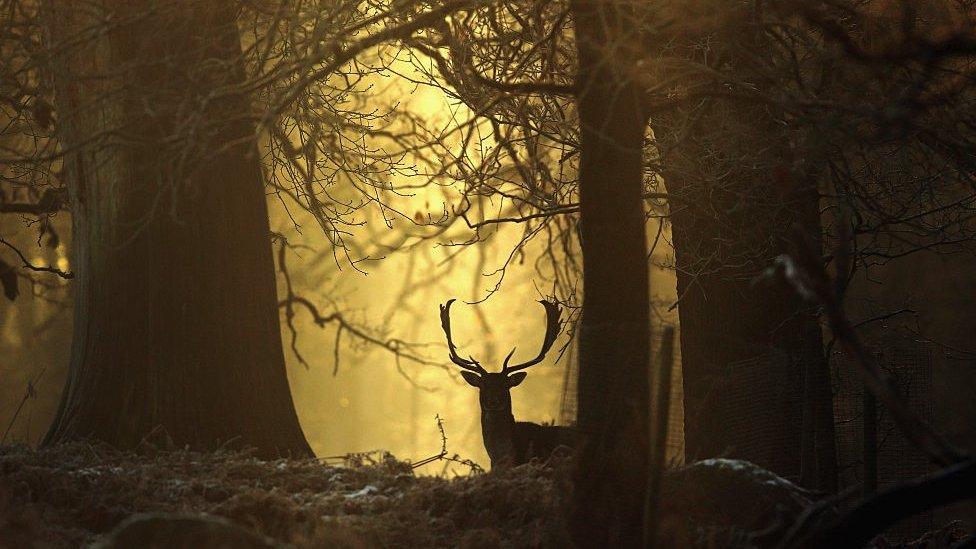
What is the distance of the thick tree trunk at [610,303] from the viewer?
5.58 m

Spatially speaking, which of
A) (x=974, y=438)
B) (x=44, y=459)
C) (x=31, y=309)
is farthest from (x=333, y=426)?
(x=44, y=459)

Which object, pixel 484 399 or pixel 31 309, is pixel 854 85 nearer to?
pixel 484 399

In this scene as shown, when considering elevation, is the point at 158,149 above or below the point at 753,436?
above

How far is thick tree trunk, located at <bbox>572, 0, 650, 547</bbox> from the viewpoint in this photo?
5578 millimetres

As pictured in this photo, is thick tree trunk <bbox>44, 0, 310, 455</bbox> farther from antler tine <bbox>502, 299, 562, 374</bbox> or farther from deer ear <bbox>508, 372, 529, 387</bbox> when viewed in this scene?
antler tine <bbox>502, 299, 562, 374</bbox>

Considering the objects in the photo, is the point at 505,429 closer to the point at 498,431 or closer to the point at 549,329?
the point at 498,431

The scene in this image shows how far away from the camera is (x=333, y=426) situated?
19.7 meters

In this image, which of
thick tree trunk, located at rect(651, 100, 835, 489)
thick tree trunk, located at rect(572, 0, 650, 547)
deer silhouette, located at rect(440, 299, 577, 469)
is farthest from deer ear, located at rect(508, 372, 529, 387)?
thick tree trunk, located at rect(572, 0, 650, 547)

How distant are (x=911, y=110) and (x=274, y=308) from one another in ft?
19.0

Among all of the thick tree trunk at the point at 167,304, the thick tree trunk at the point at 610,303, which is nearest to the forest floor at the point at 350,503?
the thick tree trunk at the point at 610,303

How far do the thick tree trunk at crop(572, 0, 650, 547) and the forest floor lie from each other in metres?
0.26

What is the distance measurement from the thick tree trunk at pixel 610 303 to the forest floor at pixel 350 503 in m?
0.26

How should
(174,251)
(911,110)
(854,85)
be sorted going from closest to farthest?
(911,110), (854,85), (174,251)

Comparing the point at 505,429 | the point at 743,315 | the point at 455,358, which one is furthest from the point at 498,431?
the point at 743,315
